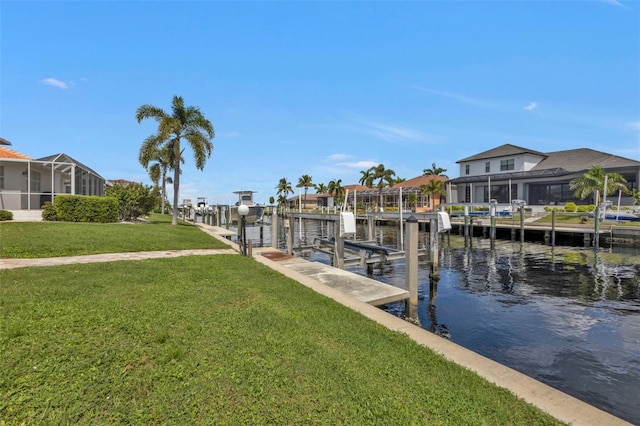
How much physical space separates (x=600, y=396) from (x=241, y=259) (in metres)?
9.23

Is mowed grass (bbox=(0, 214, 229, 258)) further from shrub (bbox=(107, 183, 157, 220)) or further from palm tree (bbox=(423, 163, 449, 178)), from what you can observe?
palm tree (bbox=(423, 163, 449, 178))

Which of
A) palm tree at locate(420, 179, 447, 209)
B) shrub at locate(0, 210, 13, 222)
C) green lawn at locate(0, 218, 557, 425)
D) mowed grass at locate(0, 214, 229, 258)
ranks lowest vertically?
green lawn at locate(0, 218, 557, 425)

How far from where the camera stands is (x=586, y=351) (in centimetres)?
729

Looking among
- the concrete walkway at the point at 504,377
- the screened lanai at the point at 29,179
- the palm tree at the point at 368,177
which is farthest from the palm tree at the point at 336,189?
the concrete walkway at the point at 504,377

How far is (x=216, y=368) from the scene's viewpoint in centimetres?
370

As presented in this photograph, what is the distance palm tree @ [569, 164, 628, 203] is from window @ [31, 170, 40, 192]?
46.9m

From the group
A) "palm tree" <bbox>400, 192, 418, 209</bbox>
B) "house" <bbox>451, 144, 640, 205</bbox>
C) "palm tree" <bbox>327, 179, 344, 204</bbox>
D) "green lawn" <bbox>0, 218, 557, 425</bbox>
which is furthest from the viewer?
"palm tree" <bbox>327, 179, 344, 204</bbox>

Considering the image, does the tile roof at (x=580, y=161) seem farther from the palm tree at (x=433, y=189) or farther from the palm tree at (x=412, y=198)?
the palm tree at (x=412, y=198)

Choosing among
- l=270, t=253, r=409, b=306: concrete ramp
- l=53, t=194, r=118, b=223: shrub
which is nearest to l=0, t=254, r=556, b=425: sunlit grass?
l=270, t=253, r=409, b=306: concrete ramp

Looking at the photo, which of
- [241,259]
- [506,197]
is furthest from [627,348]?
[506,197]

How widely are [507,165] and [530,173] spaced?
488 cm

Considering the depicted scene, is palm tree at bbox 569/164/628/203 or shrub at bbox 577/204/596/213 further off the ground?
palm tree at bbox 569/164/628/203

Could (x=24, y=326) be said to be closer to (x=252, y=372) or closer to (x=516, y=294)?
(x=252, y=372)

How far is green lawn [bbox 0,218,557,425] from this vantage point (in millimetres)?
3072
